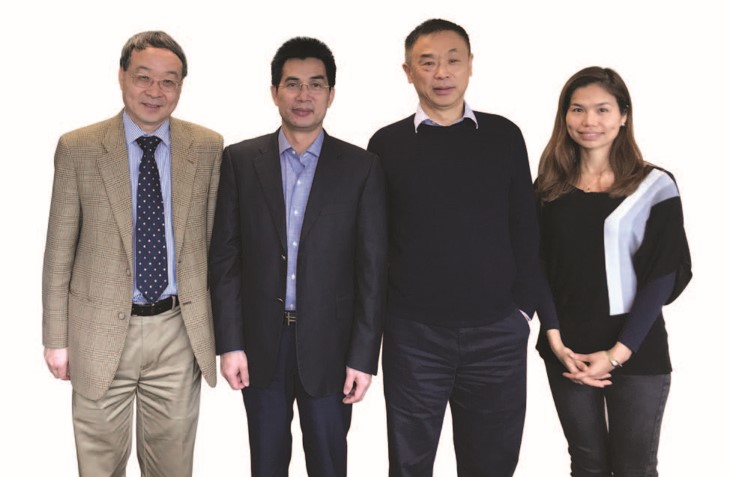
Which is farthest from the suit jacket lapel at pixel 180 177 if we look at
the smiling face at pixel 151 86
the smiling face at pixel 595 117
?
the smiling face at pixel 595 117

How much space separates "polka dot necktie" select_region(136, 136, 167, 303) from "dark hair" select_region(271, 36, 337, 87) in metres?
0.61

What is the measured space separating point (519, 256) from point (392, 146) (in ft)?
2.12

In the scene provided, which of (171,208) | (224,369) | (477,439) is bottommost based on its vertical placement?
(477,439)

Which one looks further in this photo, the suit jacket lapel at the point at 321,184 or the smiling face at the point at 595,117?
the smiling face at the point at 595,117

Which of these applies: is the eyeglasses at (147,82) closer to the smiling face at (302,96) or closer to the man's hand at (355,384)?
the smiling face at (302,96)

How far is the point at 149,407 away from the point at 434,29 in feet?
5.96

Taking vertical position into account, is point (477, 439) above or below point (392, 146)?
below

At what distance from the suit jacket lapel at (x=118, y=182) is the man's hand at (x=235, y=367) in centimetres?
50

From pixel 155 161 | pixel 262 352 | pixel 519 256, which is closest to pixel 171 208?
pixel 155 161

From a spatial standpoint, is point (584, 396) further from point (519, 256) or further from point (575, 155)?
point (575, 155)

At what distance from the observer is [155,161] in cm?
310

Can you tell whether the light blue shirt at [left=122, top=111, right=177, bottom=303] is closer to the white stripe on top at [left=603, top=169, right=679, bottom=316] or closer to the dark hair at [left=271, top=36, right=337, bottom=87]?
the dark hair at [left=271, top=36, right=337, bottom=87]

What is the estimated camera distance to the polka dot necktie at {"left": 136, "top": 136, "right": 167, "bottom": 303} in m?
3.05

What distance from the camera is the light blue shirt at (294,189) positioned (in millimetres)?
3041
